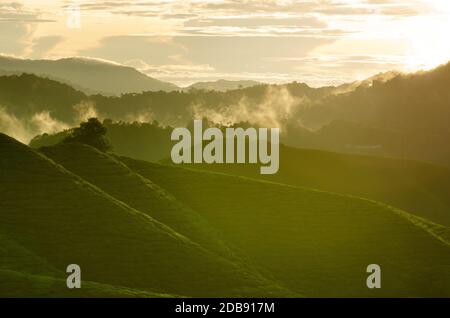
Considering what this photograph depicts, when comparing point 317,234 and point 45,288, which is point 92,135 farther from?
point 45,288

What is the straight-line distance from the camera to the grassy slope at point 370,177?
153750mm

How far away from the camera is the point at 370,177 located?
6934 inches

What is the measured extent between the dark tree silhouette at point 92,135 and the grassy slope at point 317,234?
20765 millimetres

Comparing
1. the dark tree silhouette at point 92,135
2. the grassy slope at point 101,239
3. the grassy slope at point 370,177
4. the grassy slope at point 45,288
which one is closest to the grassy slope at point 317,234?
the grassy slope at point 101,239

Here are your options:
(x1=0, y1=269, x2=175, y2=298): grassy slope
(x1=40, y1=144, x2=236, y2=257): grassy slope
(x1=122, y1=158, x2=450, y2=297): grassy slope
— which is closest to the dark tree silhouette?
(x1=122, y1=158, x2=450, y2=297): grassy slope

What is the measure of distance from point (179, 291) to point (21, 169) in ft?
101

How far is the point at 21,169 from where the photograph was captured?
8812 centimetres

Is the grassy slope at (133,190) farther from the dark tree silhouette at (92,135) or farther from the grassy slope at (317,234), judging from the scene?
the dark tree silhouette at (92,135)

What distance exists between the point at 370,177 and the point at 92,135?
245 feet

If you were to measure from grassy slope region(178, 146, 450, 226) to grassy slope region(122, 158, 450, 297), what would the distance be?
41586 millimetres
